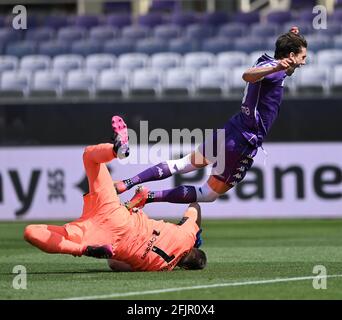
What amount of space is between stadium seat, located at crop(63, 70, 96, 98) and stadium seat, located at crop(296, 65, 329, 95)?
176 inches

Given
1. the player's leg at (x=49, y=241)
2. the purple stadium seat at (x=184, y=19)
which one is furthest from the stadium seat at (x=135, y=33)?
the player's leg at (x=49, y=241)

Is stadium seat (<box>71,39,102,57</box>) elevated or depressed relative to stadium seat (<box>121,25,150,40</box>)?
depressed

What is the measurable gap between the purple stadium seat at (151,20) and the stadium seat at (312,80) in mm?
6126

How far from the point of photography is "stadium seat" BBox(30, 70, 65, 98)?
2120cm

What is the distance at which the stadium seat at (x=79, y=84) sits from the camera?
21.2 meters

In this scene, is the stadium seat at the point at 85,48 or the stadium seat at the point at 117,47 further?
the stadium seat at the point at 85,48

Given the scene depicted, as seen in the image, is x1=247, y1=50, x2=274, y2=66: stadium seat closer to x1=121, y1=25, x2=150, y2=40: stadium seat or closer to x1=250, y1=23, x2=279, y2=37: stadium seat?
x1=250, y1=23, x2=279, y2=37: stadium seat

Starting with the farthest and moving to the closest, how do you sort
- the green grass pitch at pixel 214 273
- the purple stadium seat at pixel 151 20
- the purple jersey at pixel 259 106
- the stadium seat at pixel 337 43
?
1. the purple stadium seat at pixel 151 20
2. the stadium seat at pixel 337 43
3. the purple jersey at pixel 259 106
4. the green grass pitch at pixel 214 273

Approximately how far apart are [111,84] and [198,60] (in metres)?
2.59

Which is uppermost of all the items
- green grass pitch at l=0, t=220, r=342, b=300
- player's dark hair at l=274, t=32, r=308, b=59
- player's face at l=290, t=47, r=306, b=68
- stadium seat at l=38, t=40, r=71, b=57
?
stadium seat at l=38, t=40, r=71, b=57

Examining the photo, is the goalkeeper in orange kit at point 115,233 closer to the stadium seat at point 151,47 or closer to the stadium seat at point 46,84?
the stadium seat at point 46,84

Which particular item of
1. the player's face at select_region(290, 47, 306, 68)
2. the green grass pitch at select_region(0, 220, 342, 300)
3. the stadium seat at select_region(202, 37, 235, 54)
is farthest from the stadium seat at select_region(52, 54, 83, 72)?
the player's face at select_region(290, 47, 306, 68)

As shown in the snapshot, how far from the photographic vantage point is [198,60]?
23.0 metres
